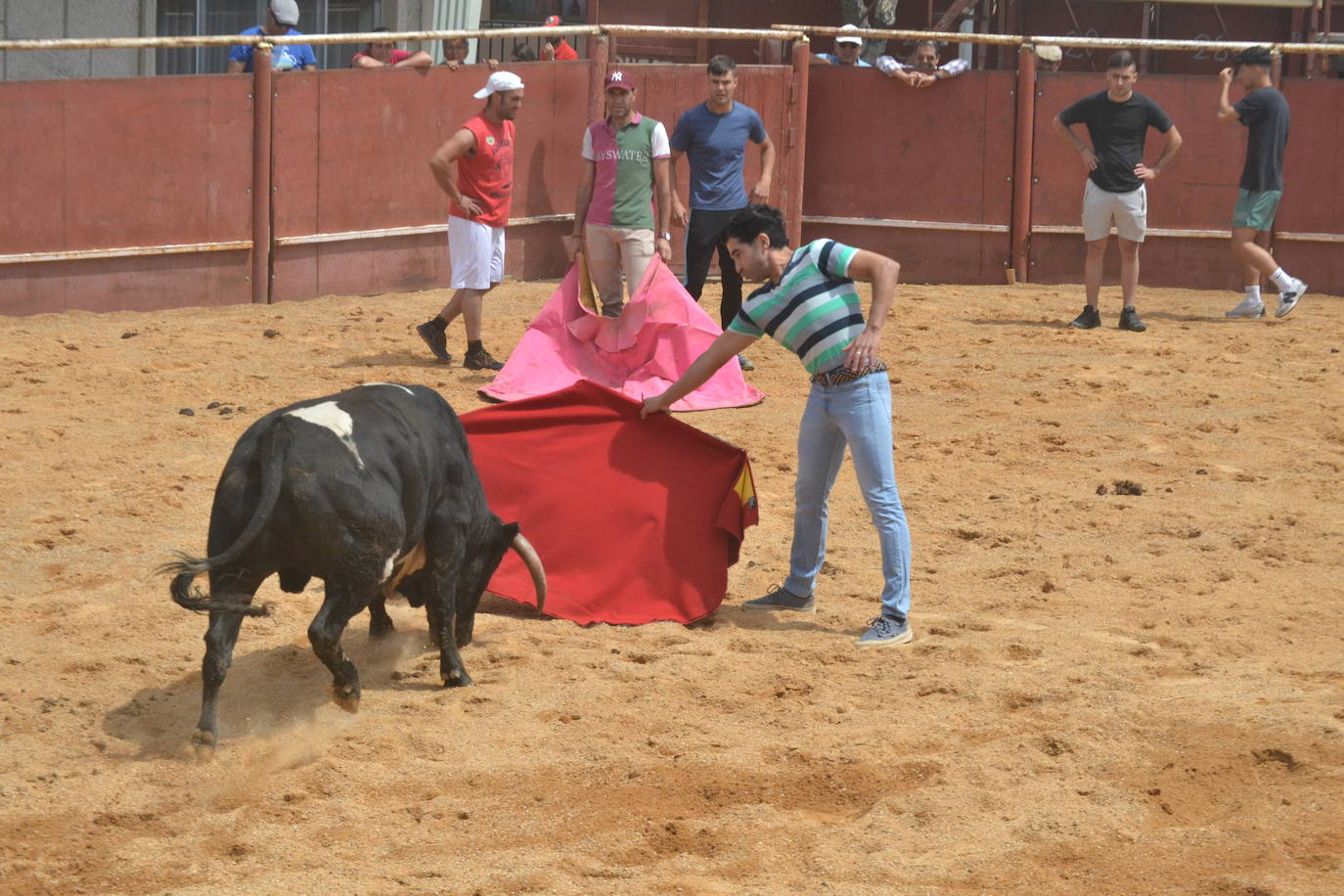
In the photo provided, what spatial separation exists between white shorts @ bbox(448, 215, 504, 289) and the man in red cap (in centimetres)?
53

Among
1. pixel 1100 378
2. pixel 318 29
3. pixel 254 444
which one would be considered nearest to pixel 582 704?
pixel 254 444

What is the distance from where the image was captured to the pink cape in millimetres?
9727

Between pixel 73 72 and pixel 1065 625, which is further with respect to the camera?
pixel 73 72

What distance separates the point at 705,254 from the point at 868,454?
4586 mm

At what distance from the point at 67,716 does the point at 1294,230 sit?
37.8ft

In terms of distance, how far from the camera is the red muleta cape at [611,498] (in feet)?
21.7

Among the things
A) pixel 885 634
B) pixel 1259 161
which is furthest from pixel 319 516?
pixel 1259 161

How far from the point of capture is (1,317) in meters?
11.4

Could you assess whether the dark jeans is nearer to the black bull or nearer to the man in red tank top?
the man in red tank top

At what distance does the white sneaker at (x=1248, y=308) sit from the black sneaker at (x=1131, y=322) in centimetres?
118

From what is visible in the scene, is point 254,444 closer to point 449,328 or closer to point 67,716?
point 67,716

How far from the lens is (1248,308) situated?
42.5ft

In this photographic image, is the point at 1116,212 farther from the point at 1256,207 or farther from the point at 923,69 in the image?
the point at 923,69

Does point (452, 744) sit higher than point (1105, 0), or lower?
lower
